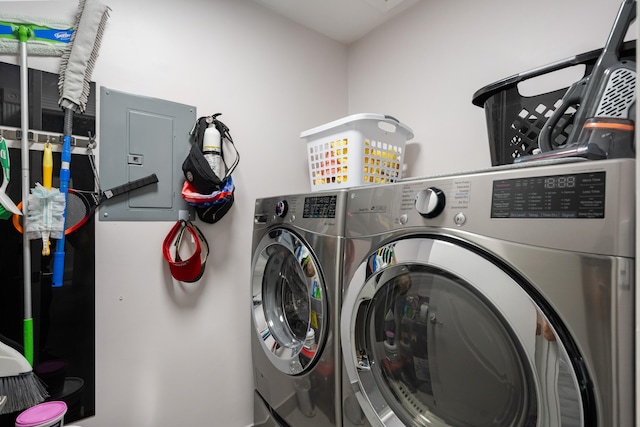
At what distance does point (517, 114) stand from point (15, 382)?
1.80 meters

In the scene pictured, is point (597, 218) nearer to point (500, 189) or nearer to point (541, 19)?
point (500, 189)

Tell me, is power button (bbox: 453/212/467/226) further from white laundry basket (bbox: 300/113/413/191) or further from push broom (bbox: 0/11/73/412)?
push broom (bbox: 0/11/73/412)

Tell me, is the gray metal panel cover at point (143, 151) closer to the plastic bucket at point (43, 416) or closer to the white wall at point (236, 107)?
the white wall at point (236, 107)

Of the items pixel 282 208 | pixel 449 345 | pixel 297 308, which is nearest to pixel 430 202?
pixel 449 345

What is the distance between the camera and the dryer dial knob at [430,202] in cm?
68

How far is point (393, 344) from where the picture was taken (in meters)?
0.86

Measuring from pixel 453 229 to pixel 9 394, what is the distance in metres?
1.39

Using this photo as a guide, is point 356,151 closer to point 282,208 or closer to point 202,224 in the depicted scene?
point 282,208

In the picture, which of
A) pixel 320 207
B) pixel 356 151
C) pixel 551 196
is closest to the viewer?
pixel 551 196

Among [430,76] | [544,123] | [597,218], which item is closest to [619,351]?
[597,218]

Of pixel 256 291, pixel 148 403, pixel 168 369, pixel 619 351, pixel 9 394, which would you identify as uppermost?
pixel 619 351

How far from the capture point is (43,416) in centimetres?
95

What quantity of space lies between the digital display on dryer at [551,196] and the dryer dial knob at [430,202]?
108mm

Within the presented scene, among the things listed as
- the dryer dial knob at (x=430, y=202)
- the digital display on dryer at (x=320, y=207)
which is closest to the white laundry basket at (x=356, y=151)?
the digital display on dryer at (x=320, y=207)
